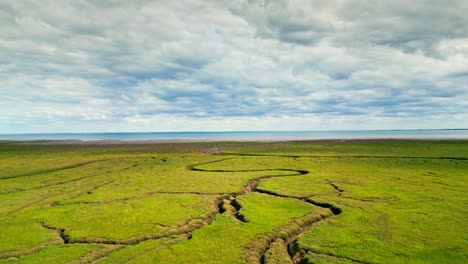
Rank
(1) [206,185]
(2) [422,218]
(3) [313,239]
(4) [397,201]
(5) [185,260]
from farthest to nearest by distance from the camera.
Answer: (1) [206,185] < (4) [397,201] < (2) [422,218] < (3) [313,239] < (5) [185,260]

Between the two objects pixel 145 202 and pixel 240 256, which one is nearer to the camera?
pixel 240 256

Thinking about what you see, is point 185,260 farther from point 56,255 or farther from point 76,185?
point 76,185

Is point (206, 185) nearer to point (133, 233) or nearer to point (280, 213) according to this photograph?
point (280, 213)

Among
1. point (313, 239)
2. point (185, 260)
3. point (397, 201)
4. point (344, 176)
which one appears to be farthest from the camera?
point (344, 176)

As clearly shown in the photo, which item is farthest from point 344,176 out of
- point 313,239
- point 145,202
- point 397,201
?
point 145,202

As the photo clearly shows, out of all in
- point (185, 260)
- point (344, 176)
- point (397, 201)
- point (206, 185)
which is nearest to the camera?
point (185, 260)

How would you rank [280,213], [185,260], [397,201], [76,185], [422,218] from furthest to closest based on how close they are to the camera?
[76,185] → [397,201] → [280,213] → [422,218] → [185,260]

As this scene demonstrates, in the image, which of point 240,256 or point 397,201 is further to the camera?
point 397,201

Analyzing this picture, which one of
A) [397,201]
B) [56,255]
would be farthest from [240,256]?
[397,201]
